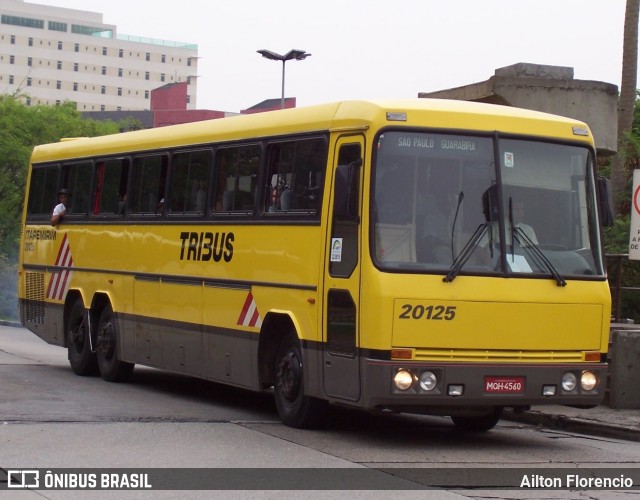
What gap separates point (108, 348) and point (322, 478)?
8571 millimetres

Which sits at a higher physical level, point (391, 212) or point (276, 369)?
Answer: point (391, 212)

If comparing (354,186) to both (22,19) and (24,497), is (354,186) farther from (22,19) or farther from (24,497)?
(22,19)

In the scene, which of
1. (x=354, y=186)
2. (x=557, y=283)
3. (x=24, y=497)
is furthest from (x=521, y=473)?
(x=24, y=497)

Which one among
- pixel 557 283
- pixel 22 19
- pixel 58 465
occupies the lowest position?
pixel 58 465

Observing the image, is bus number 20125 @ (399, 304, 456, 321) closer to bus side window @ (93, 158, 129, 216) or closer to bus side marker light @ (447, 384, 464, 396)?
bus side marker light @ (447, 384, 464, 396)

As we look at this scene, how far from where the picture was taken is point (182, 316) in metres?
15.6

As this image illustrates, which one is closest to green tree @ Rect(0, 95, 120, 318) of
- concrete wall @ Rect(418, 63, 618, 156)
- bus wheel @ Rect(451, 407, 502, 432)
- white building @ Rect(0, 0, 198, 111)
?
concrete wall @ Rect(418, 63, 618, 156)

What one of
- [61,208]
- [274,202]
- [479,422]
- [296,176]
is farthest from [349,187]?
[61,208]

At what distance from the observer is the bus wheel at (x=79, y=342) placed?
61.2ft

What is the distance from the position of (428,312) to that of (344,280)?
89cm

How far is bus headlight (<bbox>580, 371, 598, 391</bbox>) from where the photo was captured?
40.3 feet

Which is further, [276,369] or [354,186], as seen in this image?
[276,369]

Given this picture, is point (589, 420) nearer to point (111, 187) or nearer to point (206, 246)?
point (206, 246)

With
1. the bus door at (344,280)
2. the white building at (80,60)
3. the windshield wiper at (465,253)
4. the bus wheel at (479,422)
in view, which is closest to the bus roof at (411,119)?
the bus door at (344,280)
